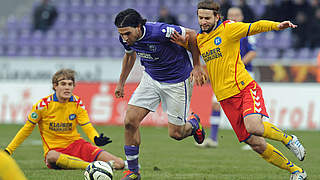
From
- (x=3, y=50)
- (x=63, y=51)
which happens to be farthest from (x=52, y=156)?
(x=3, y=50)

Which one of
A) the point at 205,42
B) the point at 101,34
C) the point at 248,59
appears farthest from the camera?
the point at 101,34

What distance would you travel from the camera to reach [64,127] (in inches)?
307

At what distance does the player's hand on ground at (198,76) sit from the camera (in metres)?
6.48

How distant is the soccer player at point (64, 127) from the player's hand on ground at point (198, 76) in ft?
5.50

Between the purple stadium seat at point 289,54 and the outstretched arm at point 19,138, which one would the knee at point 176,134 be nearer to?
the outstretched arm at point 19,138

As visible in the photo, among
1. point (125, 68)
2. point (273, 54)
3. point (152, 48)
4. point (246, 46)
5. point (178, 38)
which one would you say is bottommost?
point (273, 54)

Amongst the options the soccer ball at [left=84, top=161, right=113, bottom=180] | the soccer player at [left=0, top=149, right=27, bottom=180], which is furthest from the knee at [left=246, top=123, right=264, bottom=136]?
the soccer player at [left=0, top=149, right=27, bottom=180]

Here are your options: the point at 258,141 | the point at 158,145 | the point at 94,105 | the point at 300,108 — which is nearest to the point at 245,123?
the point at 258,141

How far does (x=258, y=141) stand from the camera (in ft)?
21.6

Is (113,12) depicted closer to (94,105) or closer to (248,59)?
(94,105)

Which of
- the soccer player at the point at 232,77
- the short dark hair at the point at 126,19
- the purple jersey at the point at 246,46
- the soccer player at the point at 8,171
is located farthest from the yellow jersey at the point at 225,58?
the soccer player at the point at 8,171

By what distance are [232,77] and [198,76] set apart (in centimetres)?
42

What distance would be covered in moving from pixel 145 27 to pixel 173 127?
1.29 meters

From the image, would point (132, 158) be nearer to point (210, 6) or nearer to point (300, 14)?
point (210, 6)
